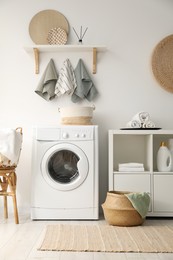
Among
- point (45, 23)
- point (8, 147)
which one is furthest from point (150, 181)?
point (45, 23)

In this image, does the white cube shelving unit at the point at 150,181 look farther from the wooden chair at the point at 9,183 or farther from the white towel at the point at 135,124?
the wooden chair at the point at 9,183

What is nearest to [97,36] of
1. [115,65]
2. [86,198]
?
[115,65]

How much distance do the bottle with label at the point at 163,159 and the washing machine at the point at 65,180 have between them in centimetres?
65

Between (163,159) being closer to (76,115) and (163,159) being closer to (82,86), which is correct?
(76,115)

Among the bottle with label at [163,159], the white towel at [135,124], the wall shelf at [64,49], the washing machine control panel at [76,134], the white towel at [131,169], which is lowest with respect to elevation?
the white towel at [131,169]

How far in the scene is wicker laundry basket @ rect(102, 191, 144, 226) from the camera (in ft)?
13.0

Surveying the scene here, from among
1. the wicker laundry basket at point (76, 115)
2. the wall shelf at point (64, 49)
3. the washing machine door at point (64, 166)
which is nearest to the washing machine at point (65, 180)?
the washing machine door at point (64, 166)

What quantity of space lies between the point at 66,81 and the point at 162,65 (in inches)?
40.3

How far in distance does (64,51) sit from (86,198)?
1576 millimetres

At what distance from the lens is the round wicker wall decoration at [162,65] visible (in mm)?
4816

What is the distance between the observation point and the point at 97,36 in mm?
4848

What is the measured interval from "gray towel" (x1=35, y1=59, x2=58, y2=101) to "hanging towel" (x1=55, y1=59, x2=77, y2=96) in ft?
0.18

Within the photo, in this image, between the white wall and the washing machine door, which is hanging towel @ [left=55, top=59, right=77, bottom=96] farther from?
the washing machine door

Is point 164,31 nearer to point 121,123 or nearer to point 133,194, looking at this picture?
point 121,123
